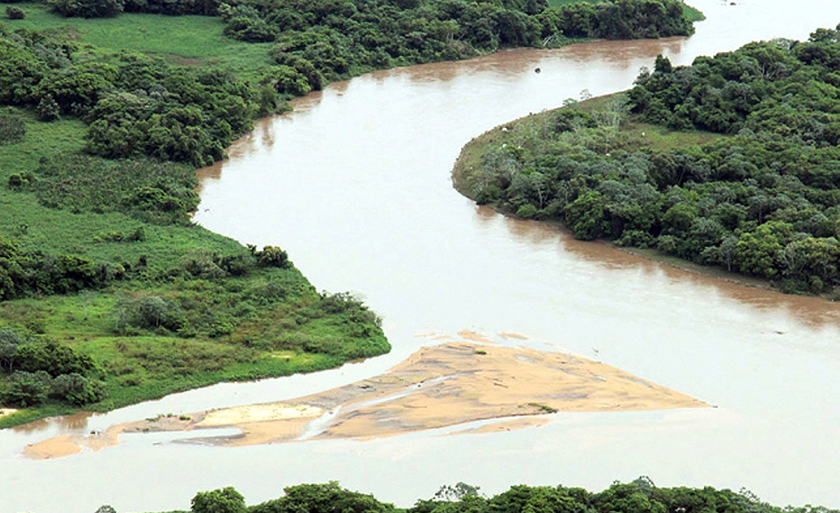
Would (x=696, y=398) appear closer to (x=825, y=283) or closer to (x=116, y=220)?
(x=825, y=283)

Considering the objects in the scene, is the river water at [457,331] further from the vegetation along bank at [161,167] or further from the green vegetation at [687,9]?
the green vegetation at [687,9]

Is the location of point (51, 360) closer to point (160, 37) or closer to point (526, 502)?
point (526, 502)

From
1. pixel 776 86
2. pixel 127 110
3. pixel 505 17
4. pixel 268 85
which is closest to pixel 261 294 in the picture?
pixel 127 110

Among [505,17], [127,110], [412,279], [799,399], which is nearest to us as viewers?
[799,399]

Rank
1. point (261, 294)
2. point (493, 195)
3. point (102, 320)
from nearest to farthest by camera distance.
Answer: point (102, 320) < point (261, 294) < point (493, 195)

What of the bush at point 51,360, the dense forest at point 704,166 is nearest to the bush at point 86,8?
the dense forest at point 704,166

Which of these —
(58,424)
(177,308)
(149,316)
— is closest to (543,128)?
(177,308)
